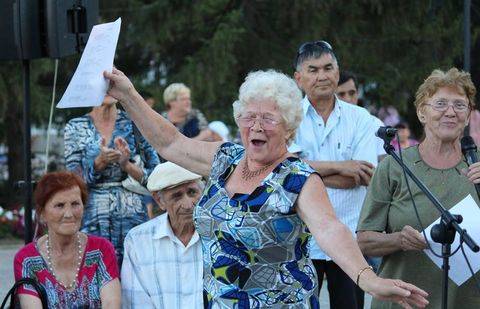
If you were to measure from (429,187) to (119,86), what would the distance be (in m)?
1.47

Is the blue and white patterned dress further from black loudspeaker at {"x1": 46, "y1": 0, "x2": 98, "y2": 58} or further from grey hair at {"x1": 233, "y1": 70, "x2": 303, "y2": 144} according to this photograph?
grey hair at {"x1": 233, "y1": 70, "x2": 303, "y2": 144}

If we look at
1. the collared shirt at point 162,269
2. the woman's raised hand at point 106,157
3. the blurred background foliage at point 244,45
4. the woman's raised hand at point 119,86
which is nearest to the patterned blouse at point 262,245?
the woman's raised hand at point 119,86

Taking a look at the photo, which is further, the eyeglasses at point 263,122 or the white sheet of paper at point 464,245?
the white sheet of paper at point 464,245

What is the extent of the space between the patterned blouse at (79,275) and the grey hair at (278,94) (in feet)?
5.86

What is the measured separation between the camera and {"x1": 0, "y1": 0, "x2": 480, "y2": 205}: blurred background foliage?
56.3 feet

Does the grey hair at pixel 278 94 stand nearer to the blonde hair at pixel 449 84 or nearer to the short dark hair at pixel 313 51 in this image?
the blonde hair at pixel 449 84

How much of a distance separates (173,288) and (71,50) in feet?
7.05

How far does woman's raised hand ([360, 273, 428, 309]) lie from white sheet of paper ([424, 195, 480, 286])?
979 mm

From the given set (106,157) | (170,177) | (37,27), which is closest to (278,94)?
(170,177)

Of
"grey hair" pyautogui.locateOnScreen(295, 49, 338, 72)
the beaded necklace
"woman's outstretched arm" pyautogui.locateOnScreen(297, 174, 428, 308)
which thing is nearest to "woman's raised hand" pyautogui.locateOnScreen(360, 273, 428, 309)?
"woman's outstretched arm" pyautogui.locateOnScreen(297, 174, 428, 308)

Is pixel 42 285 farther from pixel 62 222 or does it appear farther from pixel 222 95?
pixel 222 95

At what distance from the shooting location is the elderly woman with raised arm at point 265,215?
453cm

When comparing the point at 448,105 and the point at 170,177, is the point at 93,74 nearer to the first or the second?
the point at 170,177

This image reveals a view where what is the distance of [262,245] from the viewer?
4.55m
